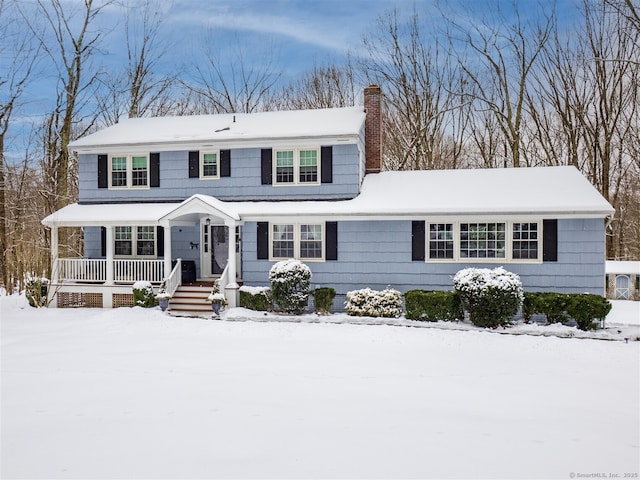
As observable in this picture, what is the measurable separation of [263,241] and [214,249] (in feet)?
8.86

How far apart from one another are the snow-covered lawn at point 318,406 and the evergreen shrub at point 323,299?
2.49 m

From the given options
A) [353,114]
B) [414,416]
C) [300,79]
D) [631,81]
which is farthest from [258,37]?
→ [414,416]

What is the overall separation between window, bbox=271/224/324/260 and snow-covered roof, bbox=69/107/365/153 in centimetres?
325

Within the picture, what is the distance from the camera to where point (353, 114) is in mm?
17828

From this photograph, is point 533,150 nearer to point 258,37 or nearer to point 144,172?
point 258,37

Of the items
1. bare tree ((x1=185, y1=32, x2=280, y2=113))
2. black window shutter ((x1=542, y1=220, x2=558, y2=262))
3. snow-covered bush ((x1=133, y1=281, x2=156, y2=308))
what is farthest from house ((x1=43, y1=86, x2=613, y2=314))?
bare tree ((x1=185, y1=32, x2=280, y2=113))

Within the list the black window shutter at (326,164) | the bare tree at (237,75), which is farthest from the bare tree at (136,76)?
the black window shutter at (326,164)

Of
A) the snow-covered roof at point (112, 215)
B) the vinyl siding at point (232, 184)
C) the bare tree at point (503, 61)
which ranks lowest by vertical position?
the snow-covered roof at point (112, 215)

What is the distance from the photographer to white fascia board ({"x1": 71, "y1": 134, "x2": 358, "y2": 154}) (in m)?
15.8

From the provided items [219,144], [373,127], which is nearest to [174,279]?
[219,144]

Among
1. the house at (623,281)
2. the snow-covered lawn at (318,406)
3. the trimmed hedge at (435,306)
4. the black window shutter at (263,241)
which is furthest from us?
the house at (623,281)

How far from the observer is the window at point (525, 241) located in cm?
1403

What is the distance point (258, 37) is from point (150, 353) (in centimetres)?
2611

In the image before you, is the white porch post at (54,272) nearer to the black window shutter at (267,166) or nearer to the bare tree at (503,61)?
the black window shutter at (267,166)
